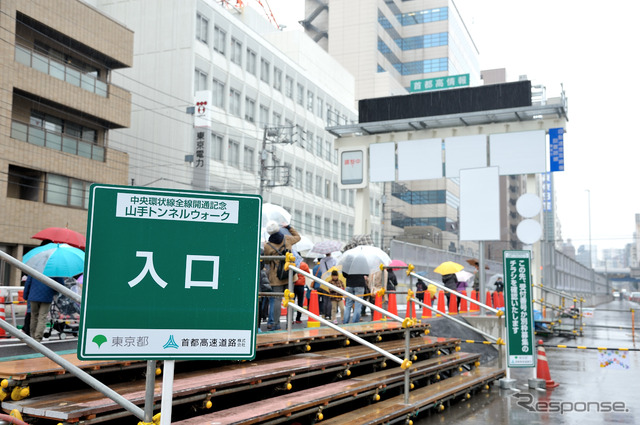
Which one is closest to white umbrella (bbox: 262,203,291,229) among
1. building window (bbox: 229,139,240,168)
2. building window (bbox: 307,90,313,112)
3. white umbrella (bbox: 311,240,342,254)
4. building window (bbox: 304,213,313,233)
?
white umbrella (bbox: 311,240,342,254)

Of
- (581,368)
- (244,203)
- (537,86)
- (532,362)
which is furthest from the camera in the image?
(537,86)

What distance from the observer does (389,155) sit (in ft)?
84.4

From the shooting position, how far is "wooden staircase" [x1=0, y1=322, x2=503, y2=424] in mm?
5320

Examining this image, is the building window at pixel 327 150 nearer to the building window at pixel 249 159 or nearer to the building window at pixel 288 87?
the building window at pixel 288 87

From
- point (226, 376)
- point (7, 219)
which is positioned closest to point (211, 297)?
point (226, 376)

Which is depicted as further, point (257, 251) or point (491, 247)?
point (491, 247)

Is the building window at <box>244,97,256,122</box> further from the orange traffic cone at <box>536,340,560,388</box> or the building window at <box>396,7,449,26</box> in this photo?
the building window at <box>396,7,449,26</box>

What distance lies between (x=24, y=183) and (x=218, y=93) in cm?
1717

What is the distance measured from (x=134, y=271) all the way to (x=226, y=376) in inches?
151

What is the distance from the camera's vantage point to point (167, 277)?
3375 mm

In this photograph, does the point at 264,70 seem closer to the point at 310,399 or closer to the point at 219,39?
the point at 219,39

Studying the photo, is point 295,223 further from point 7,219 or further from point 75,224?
point 7,219

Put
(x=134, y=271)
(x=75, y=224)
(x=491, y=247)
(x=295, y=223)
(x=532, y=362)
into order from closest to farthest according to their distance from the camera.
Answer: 1. (x=134, y=271)
2. (x=532, y=362)
3. (x=75, y=224)
4. (x=295, y=223)
5. (x=491, y=247)

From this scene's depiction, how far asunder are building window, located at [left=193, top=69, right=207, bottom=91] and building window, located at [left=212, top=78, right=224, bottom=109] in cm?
101
